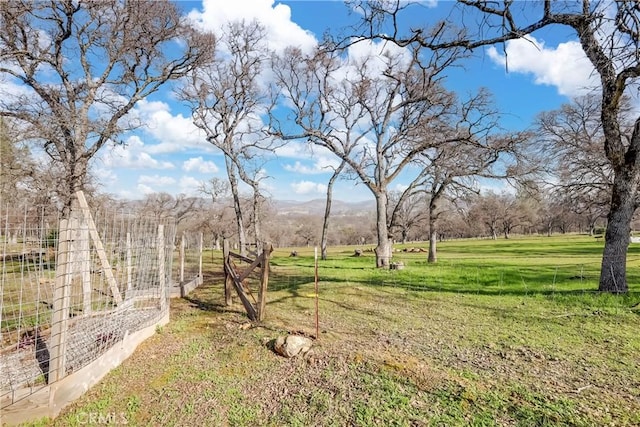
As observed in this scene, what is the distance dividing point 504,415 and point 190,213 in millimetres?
45523

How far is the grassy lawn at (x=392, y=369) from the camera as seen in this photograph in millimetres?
3369

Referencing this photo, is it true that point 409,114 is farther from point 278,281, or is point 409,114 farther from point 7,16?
point 7,16

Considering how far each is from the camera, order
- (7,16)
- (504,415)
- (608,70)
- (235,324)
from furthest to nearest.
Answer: (7,16)
(608,70)
(235,324)
(504,415)

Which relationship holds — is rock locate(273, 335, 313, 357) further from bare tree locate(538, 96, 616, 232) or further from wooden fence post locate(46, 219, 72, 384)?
bare tree locate(538, 96, 616, 232)

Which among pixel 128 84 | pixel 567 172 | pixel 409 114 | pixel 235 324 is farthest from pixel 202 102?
pixel 567 172

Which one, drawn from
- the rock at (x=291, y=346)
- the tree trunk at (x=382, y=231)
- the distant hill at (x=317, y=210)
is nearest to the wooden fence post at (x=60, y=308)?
the rock at (x=291, y=346)

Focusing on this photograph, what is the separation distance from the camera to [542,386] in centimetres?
378

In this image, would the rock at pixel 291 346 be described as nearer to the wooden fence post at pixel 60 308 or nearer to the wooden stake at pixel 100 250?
the wooden fence post at pixel 60 308

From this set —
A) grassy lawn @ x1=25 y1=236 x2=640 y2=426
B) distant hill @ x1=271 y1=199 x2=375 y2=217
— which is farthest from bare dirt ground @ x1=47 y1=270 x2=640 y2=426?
distant hill @ x1=271 y1=199 x2=375 y2=217

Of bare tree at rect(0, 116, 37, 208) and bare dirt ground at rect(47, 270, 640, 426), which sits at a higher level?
bare tree at rect(0, 116, 37, 208)

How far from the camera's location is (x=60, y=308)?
11.7ft

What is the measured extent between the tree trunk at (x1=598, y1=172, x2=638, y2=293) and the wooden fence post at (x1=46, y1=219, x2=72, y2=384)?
997 centimetres

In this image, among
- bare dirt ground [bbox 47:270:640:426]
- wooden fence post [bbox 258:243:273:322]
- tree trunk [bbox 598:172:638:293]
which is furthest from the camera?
tree trunk [bbox 598:172:638:293]

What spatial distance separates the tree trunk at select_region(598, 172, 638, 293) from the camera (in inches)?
293
